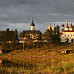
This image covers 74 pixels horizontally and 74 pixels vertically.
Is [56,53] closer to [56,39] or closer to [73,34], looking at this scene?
[56,39]

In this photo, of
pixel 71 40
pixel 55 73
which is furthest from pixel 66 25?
pixel 55 73

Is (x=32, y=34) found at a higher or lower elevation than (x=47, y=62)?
higher

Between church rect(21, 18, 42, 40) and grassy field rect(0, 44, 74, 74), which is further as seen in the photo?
church rect(21, 18, 42, 40)

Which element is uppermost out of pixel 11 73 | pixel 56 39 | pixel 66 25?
pixel 66 25

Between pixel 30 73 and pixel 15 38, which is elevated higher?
pixel 15 38

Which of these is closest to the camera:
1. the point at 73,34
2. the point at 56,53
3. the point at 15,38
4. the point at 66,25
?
the point at 56,53

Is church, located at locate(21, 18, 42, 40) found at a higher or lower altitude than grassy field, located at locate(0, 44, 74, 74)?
higher

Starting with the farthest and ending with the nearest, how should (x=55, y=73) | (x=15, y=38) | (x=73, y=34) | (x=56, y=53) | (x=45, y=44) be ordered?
(x=73, y=34), (x=45, y=44), (x=15, y=38), (x=56, y=53), (x=55, y=73)

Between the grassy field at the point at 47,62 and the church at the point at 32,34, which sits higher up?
the church at the point at 32,34

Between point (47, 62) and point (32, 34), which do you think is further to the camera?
point (32, 34)

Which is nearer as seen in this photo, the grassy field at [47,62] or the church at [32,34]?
the grassy field at [47,62]

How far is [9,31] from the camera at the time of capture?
9325 centimetres

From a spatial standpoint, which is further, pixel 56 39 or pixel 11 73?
pixel 56 39

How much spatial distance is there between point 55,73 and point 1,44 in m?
65.8
